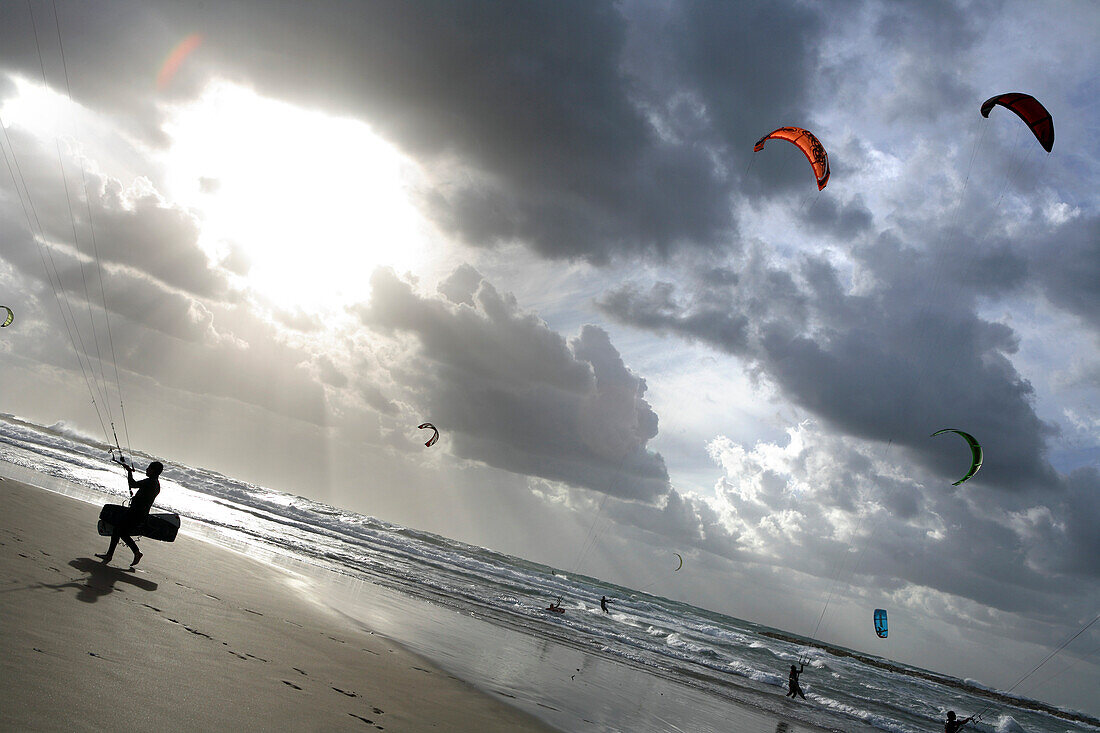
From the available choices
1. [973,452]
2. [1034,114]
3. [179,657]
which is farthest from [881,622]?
[179,657]

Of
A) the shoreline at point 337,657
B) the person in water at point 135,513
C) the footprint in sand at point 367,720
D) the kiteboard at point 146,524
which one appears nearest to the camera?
the shoreline at point 337,657

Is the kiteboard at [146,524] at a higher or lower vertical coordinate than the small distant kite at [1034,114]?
lower

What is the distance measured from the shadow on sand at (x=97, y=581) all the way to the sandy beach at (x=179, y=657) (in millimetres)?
34

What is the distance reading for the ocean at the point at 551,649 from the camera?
41.4 ft

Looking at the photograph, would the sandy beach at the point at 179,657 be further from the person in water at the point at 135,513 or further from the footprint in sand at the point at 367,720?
the person in water at the point at 135,513

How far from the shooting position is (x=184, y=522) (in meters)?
25.4

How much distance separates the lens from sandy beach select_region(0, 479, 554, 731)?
504 cm

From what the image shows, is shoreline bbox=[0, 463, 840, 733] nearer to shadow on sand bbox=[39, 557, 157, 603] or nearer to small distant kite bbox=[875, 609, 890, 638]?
shadow on sand bbox=[39, 557, 157, 603]

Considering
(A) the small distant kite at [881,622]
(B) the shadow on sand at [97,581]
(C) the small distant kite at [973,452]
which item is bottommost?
(B) the shadow on sand at [97,581]

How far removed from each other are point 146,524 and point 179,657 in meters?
5.23

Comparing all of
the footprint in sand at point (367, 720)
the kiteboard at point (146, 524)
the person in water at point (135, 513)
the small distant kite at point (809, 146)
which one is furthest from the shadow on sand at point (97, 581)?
the small distant kite at point (809, 146)

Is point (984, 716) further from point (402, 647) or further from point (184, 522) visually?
point (184, 522)

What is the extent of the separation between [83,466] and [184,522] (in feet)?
66.0

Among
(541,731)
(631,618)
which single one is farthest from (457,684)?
(631,618)
